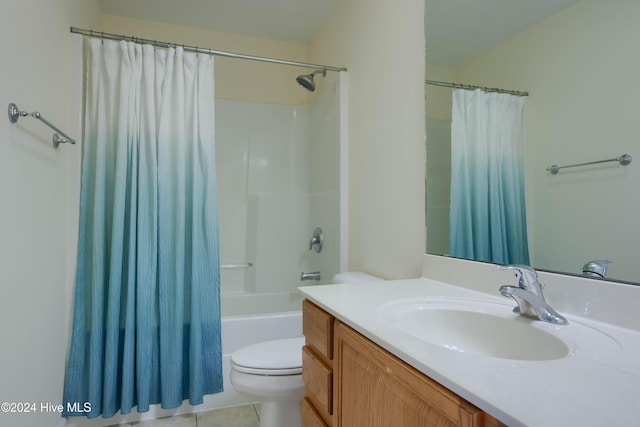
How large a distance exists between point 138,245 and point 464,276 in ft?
4.83

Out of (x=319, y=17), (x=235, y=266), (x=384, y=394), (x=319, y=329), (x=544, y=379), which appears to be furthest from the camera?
(x=235, y=266)

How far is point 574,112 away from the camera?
0.88 m

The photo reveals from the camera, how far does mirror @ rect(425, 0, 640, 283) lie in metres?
0.77

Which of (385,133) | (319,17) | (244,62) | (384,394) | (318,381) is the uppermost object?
(319,17)

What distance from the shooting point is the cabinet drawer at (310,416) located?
1.00 m

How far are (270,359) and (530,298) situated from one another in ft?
3.33

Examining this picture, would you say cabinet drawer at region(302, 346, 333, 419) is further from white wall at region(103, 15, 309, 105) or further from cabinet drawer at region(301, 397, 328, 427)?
white wall at region(103, 15, 309, 105)

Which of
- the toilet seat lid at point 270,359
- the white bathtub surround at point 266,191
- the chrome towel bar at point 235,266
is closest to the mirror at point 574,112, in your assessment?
the toilet seat lid at point 270,359

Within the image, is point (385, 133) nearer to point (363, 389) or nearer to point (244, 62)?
point (363, 389)

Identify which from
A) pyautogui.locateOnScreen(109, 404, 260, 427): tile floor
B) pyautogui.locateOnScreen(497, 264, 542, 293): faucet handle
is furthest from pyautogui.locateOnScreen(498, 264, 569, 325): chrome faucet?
pyautogui.locateOnScreen(109, 404, 260, 427): tile floor

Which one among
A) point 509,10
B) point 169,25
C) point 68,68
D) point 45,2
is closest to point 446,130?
point 509,10

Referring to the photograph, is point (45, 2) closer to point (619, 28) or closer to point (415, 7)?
point (415, 7)

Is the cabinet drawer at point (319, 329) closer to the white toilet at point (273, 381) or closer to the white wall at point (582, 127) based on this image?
the white toilet at point (273, 381)

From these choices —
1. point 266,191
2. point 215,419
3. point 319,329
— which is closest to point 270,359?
point 319,329
